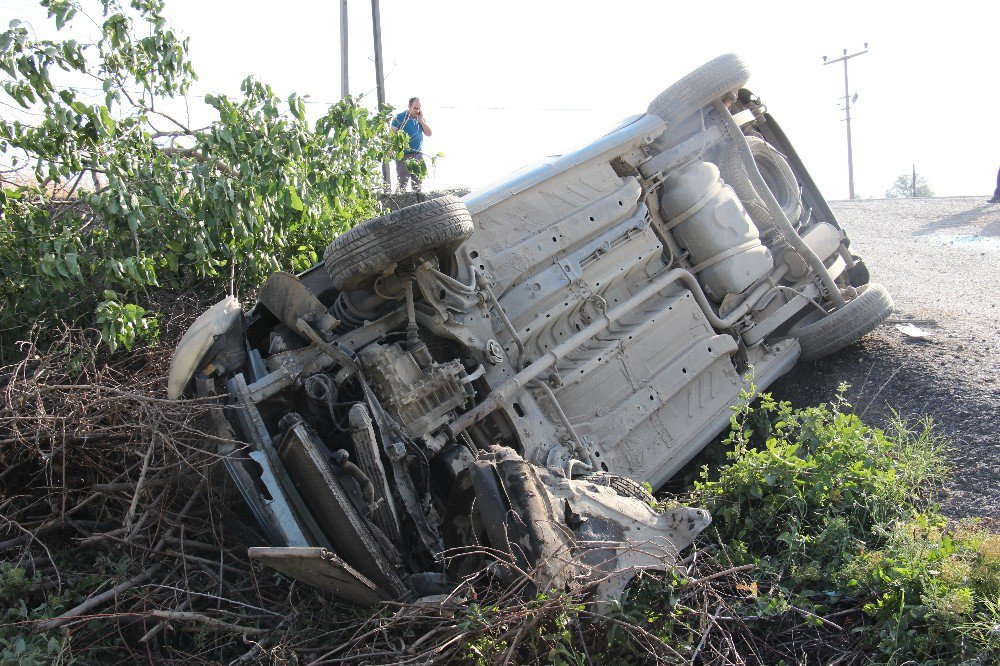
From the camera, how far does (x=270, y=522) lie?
3.22m

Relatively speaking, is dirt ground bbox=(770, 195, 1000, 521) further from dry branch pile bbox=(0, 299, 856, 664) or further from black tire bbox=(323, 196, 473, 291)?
black tire bbox=(323, 196, 473, 291)

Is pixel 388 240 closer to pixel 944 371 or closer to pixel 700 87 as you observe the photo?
pixel 700 87

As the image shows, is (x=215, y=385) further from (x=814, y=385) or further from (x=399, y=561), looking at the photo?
(x=814, y=385)

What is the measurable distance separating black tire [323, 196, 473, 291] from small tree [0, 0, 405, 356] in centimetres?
132

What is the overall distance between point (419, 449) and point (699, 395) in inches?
79.4

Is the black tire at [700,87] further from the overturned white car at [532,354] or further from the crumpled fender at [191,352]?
the crumpled fender at [191,352]

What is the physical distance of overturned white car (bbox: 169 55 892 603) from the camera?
3131mm

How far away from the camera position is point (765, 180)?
5980 mm

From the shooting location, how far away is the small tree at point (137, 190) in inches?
173

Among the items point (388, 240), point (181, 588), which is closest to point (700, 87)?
point (388, 240)

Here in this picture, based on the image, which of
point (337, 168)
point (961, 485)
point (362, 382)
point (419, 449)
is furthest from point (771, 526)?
point (337, 168)

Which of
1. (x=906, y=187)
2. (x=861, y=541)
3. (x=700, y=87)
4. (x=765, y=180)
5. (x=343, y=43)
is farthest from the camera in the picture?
(x=906, y=187)

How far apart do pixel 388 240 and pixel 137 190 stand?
1978mm

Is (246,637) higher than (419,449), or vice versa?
(419,449)
